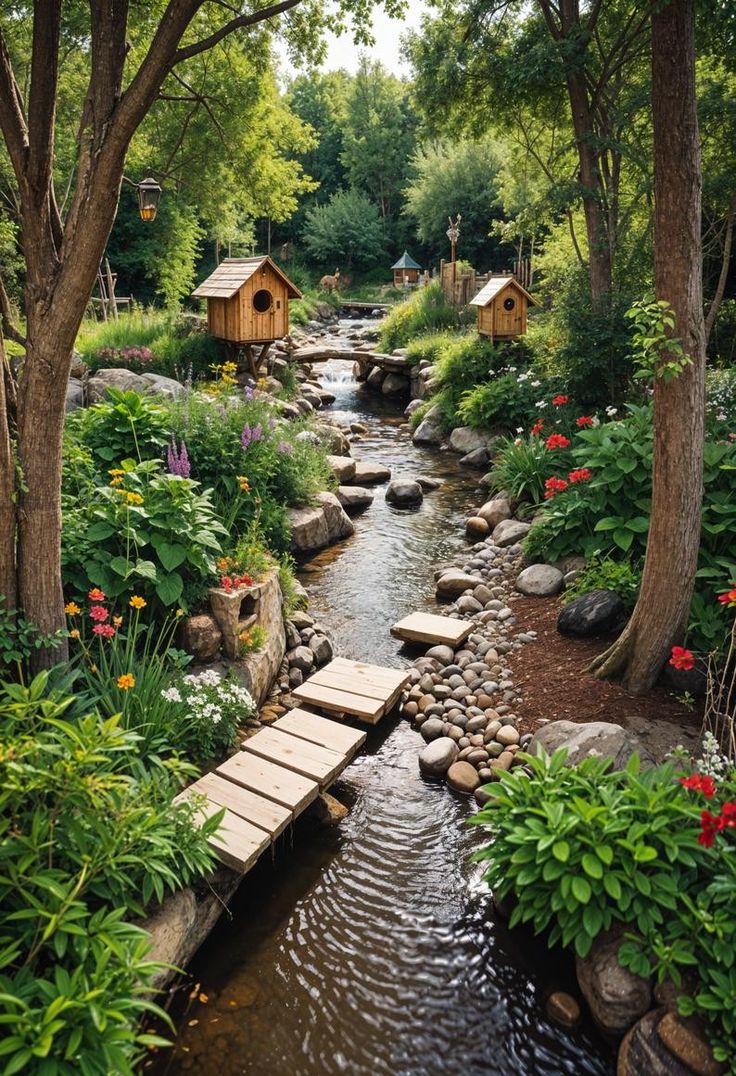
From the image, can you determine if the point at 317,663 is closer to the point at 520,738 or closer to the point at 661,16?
the point at 520,738

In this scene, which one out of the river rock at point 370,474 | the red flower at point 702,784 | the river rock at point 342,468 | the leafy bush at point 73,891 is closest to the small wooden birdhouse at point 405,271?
the river rock at point 370,474

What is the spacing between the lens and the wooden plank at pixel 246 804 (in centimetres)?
426

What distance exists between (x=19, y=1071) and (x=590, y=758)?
275cm

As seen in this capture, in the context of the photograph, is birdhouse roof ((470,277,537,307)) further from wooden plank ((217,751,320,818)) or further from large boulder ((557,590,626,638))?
wooden plank ((217,751,320,818))

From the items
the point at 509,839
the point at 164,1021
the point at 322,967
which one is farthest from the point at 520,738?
the point at 164,1021

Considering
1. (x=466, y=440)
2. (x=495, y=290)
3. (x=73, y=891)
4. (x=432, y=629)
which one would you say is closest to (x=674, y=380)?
(x=432, y=629)

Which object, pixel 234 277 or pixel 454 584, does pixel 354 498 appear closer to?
pixel 454 584

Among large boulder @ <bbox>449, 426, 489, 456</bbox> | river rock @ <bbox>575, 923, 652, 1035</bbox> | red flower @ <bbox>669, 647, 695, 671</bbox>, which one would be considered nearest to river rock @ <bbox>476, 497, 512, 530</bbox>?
large boulder @ <bbox>449, 426, 489, 456</bbox>

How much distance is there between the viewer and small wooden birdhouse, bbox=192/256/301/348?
13.5m

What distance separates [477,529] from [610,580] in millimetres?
3199

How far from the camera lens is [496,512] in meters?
9.39

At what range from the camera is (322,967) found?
12.6 feet

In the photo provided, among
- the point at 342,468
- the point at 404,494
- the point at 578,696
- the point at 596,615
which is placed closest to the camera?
the point at 578,696

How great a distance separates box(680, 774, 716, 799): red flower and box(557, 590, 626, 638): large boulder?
8.52 ft
